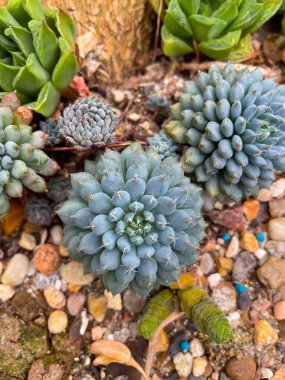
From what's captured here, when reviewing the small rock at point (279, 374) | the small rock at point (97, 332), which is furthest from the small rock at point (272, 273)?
the small rock at point (97, 332)

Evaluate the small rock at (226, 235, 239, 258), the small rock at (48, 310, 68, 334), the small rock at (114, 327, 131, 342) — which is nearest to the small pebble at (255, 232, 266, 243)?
the small rock at (226, 235, 239, 258)

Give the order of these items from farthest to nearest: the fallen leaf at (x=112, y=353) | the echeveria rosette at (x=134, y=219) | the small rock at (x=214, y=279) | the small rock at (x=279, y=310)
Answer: the small rock at (x=214, y=279)
the small rock at (x=279, y=310)
the fallen leaf at (x=112, y=353)
the echeveria rosette at (x=134, y=219)

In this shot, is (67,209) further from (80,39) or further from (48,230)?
(80,39)

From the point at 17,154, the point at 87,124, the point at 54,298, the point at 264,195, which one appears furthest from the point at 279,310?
the point at 17,154

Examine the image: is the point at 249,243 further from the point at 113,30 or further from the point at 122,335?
the point at 113,30

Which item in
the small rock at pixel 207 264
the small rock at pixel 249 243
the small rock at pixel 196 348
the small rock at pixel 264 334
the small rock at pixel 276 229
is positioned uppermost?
the small rock at pixel 276 229

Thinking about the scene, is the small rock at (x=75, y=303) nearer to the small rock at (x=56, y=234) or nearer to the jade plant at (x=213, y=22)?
the small rock at (x=56, y=234)
